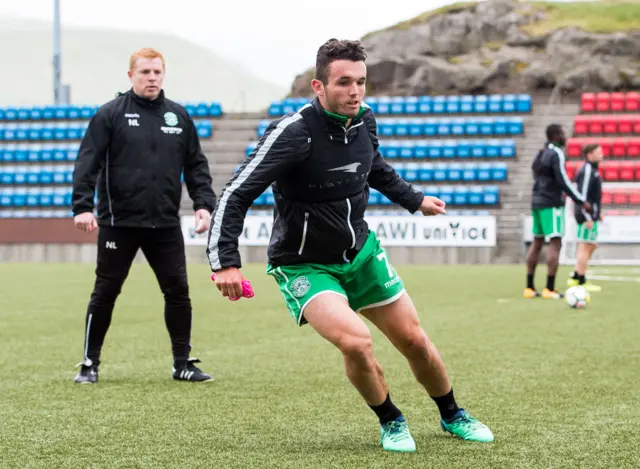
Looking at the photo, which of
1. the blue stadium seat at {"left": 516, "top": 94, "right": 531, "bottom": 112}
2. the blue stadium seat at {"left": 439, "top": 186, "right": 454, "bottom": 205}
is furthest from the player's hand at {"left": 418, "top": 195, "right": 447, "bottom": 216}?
the blue stadium seat at {"left": 516, "top": 94, "right": 531, "bottom": 112}

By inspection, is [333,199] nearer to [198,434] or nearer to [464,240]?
[198,434]

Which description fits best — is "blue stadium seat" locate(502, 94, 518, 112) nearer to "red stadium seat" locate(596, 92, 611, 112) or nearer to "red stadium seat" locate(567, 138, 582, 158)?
"red stadium seat" locate(596, 92, 611, 112)

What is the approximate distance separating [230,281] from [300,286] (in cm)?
44

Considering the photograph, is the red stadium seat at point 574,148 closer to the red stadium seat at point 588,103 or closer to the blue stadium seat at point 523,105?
the blue stadium seat at point 523,105

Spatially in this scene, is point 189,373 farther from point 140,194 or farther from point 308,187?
point 308,187

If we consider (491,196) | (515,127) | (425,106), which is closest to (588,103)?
(515,127)

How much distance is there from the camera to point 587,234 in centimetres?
1433

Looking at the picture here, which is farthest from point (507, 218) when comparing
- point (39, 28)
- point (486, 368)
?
point (39, 28)

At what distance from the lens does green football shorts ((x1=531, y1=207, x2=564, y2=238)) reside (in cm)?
1362

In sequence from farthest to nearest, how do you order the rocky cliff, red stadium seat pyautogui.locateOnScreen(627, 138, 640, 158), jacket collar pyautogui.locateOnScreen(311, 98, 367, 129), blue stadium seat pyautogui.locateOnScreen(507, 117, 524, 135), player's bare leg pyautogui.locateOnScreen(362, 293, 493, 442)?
1. the rocky cliff
2. blue stadium seat pyautogui.locateOnScreen(507, 117, 524, 135)
3. red stadium seat pyautogui.locateOnScreen(627, 138, 640, 158)
4. player's bare leg pyautogui.locateOnScreen(362, 293, 493, 442)
5. jacket collar pyautogui.locateOnScreen(311, 98, 367, 129)

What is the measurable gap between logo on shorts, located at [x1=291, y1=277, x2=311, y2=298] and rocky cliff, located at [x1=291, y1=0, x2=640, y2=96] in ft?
110

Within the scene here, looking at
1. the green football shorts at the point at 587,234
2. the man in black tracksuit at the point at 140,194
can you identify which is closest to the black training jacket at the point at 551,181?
the green football shorts at the point at 587,234

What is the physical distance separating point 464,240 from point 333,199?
22055mm

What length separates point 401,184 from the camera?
5055mm
